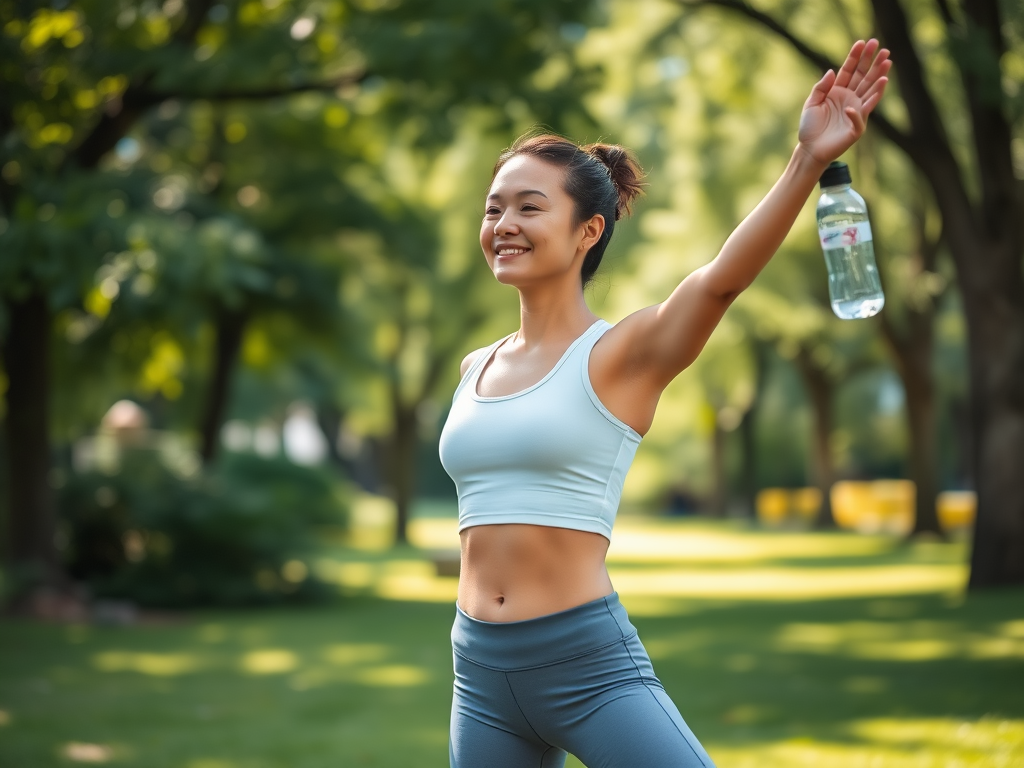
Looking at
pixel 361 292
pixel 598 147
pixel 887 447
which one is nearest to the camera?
pixel 598 147

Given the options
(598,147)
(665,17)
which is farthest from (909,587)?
(598,147)

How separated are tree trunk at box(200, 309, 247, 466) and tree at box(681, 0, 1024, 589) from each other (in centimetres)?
917

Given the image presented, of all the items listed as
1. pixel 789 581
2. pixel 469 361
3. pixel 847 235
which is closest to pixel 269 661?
pixel 469 361

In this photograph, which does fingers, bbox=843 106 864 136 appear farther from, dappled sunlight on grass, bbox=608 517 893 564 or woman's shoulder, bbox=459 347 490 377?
dappled sunlight on grass, bbox=608 517 893 564

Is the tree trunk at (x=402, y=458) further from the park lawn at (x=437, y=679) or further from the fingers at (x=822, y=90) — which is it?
the fingers at (x=822, y=90)

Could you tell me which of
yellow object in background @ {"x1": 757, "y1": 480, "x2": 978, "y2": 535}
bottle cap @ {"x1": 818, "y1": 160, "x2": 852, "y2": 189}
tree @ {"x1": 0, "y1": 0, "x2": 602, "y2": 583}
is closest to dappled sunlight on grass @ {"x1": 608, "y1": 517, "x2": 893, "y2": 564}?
yellow object in background @ {"x1": 757, "y1": 480, "x2": 978, "y2": 535}

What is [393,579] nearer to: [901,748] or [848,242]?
[901,748]

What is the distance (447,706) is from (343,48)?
8.02 metres

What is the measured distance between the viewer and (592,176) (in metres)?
3.14

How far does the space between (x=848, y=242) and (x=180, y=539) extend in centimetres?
1530

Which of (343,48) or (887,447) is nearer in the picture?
(343,48)

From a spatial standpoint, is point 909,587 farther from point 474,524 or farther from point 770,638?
point 474,524

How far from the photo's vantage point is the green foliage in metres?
16.8

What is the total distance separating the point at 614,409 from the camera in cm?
288
